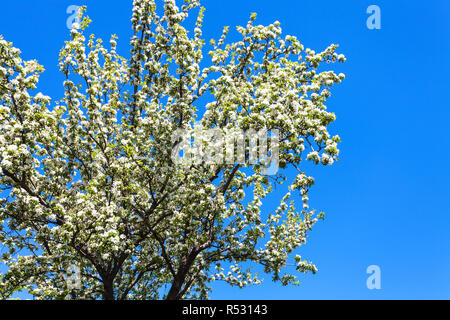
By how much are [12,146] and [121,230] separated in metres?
4.94

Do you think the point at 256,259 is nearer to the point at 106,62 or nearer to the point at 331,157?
the point at 331,157

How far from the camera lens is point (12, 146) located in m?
11.8

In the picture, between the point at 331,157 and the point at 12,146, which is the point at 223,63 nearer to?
the point at 331,157

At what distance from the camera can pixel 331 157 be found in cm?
1070

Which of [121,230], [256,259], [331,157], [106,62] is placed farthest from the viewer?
[106,62]

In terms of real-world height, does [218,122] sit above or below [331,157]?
above

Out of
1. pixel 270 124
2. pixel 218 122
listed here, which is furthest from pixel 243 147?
pixel 218 122

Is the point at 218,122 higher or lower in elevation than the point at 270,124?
higher
